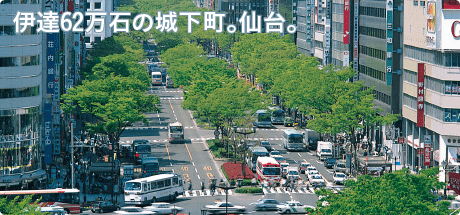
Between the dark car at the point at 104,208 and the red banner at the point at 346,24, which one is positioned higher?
the red banner at the point at 346,24

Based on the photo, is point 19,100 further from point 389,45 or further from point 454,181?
point 389,45

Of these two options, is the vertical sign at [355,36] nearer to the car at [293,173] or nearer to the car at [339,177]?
the car at [293,173]

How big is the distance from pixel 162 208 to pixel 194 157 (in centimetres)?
3634

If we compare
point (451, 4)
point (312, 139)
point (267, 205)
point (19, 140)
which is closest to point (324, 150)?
point (312, 139)

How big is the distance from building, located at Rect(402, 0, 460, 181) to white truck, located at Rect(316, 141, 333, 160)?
1075 centimetres

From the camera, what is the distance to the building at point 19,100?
304 ft

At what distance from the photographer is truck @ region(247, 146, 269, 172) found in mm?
112463

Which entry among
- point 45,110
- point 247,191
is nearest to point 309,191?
point 247,191

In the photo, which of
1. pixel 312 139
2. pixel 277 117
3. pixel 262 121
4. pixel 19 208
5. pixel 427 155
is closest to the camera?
pixel 19 208

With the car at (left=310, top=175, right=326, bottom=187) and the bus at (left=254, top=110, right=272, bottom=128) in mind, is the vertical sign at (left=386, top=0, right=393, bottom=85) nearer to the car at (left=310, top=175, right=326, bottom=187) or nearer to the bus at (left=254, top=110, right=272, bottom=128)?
the car at (left=310, top=175, right=326, bottom=187)

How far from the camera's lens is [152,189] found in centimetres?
9238

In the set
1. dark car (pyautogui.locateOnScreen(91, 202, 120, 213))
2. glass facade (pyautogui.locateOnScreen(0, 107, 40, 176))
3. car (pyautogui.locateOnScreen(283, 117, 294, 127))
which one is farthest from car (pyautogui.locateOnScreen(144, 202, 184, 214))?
car (pyautogui.locateOnScreen(283, 117, 294, 127))

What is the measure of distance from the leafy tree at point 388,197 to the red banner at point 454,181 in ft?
98.7

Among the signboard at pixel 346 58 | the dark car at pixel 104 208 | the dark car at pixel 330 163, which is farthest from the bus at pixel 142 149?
the signboard at pixel 346 58
